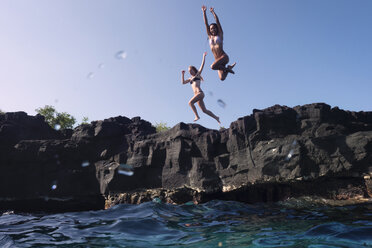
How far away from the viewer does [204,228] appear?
168 inches

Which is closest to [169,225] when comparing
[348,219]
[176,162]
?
[348,219]

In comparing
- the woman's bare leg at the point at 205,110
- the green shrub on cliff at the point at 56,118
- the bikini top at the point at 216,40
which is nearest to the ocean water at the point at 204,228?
the woman's bare leg at the point at 205,110

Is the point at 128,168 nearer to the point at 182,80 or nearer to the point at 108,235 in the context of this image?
the point at 182,80

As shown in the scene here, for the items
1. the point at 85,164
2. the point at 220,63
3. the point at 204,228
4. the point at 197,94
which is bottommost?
the point at 204,228

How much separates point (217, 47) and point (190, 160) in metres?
3.23

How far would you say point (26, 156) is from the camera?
374 inches

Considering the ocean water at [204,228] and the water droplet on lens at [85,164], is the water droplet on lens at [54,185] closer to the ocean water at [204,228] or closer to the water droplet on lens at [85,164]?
the water droplet on lens at [85,164]

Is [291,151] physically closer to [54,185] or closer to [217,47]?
[217,47]

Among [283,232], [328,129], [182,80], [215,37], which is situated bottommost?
[283,232]

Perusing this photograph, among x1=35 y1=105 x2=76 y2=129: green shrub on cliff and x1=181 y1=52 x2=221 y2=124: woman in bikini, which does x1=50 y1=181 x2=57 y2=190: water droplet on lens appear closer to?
x1=181 y1=52 x2=221 y2=124: woman in bikini

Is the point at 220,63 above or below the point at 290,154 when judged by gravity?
above

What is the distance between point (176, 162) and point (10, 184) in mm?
5778

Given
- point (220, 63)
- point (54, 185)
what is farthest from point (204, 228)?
point (54, 185)

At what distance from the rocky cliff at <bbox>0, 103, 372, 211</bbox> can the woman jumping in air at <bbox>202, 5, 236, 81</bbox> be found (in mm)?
1428
